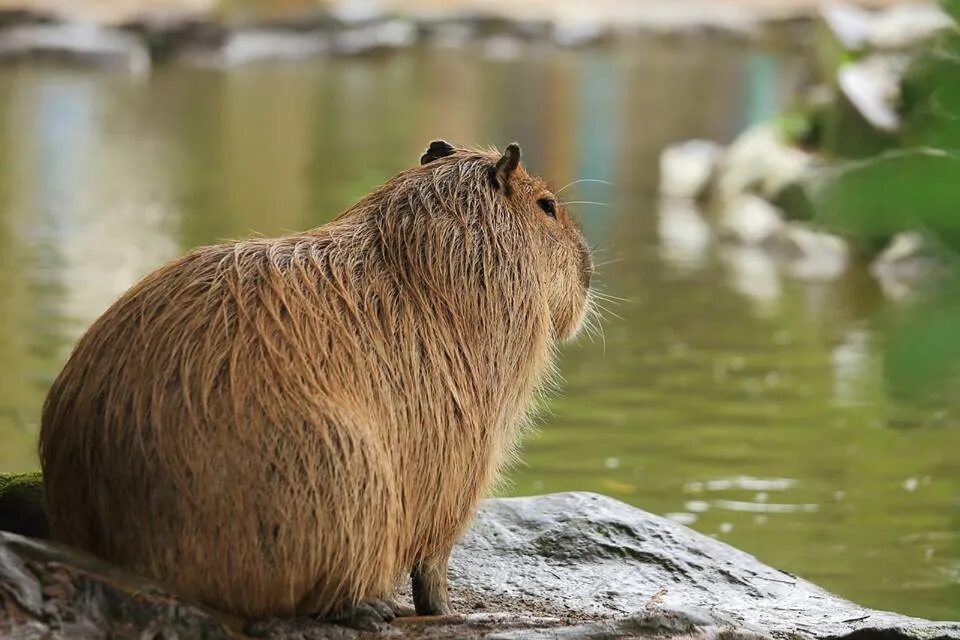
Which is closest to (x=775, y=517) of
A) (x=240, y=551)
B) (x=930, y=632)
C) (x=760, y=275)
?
(x=930, y=632)

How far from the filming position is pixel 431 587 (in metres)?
3.10

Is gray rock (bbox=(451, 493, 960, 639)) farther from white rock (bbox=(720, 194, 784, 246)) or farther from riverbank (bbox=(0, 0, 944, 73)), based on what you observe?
riverbank (bbox=(0, 0, 944, 73))

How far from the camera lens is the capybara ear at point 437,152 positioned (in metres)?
3.34

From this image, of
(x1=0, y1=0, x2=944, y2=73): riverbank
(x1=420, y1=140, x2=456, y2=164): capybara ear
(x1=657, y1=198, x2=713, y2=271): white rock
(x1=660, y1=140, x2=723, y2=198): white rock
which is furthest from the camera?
(x1=0, y1=0, x2=944, y2=73): riverbank

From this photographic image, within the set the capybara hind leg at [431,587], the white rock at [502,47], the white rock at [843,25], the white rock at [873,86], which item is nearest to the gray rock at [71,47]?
the white rock at [502,47]

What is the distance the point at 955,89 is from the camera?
2.81ft

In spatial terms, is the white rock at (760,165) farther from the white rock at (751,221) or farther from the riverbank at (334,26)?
the riverbank at (334,26)

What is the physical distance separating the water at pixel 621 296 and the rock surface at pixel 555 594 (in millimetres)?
609

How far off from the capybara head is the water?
41.6 inches

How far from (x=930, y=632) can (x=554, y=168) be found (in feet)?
54.8

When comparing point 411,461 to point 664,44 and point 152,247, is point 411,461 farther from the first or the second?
point 664,44

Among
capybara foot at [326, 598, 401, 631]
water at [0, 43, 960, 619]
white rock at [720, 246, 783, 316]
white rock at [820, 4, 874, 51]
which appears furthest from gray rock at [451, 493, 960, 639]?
white rock at [820, 4, 874, 51]

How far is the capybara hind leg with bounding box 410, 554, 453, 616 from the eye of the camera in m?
3.06

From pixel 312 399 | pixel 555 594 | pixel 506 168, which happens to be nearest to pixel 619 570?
pixel 555 594
